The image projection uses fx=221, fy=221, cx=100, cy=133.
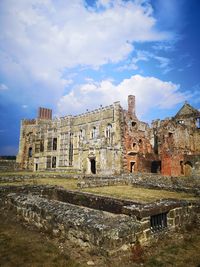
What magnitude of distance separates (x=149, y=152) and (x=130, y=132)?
6022mm

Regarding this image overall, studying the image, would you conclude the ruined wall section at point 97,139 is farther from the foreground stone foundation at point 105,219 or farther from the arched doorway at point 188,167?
the foreground stone foundation at point 105,219

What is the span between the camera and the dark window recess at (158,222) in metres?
7.34

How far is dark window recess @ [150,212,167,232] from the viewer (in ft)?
24.1

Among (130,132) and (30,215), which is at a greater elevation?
(130,132)

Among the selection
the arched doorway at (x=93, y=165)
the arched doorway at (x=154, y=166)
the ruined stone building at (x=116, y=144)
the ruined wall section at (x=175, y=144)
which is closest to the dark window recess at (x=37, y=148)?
the ruined stone building at (x=116, y=144)

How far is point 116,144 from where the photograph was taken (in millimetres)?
34062

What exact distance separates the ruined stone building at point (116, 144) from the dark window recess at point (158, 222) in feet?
69.9

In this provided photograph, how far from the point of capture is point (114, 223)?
20.4 feet

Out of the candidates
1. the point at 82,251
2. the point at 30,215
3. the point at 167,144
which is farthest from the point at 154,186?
the point at 167,144

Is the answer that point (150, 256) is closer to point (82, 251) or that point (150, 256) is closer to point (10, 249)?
point (82, 251)

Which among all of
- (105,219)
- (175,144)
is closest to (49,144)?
(175,144)

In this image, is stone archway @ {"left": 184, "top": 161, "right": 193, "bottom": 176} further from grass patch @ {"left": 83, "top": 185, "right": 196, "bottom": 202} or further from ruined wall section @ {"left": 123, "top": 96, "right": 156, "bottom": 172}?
grass patch @ {"left": 83, "top": 185, "right": 196, "bottom": 202}

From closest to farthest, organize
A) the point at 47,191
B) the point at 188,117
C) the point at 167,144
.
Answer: the point at 47,191 < the point at 167,144 < the point at 188,117

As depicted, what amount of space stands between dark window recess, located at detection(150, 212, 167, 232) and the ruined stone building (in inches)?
839
